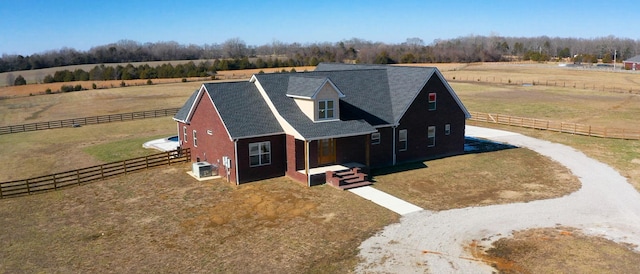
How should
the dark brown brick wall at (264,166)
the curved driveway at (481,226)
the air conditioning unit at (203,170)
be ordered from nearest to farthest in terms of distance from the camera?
the curved driveway at (481,226)
the dark brown brick wall at (264,166)
the air conditioning unit at (203,170)

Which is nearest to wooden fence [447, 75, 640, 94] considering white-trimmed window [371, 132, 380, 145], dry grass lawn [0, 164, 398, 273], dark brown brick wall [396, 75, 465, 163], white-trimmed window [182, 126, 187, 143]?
dark brown brick wall [396, 75, 465, 163]

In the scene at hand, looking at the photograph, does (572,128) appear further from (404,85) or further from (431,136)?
(404,85)

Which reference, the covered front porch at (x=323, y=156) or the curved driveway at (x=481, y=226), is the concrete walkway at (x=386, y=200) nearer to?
the curved driveway at (x=481, y=226)

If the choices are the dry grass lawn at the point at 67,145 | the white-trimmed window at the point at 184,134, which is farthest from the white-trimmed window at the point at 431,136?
the dry grass lawn at the point at 67,145

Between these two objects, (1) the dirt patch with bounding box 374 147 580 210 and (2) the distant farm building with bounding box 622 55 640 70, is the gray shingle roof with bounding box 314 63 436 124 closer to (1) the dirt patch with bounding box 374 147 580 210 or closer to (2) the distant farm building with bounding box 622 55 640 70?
(1) the dirt patch with bounding box 374 147 580 210

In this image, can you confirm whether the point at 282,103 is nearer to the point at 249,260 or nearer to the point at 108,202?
the point at 108,202

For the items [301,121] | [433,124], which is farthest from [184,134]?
[433,124]

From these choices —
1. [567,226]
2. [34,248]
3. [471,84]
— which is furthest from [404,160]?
[471,84]
